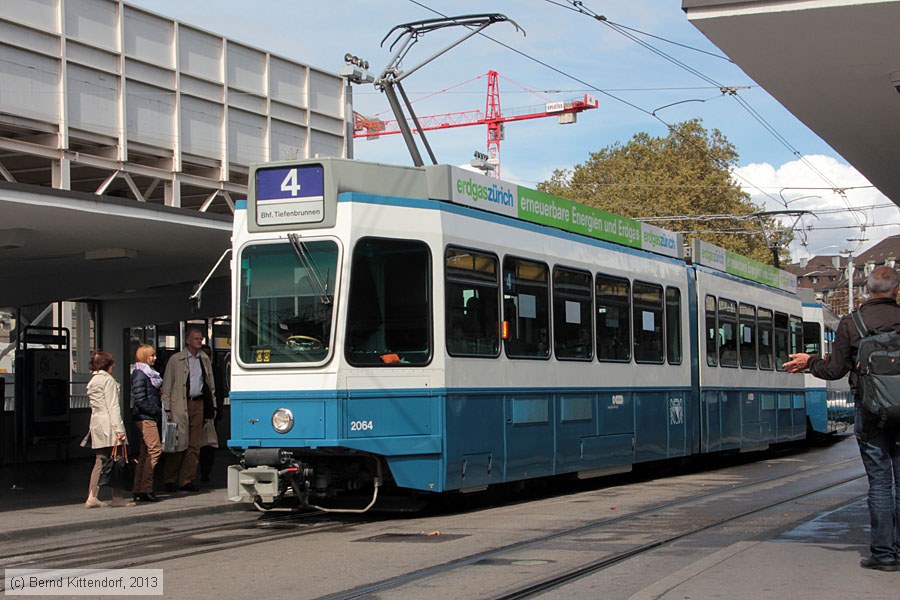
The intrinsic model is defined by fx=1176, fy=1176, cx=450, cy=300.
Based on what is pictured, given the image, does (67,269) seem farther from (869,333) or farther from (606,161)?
(606,161)

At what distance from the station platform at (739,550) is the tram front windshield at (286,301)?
2.42 meters

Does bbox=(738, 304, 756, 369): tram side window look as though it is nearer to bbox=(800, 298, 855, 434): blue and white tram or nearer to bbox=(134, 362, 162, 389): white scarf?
bbox=(800, 298, 855, 434): blue and white tram

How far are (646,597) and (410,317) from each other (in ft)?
16.0

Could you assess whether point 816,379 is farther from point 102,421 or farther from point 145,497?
point 102,421

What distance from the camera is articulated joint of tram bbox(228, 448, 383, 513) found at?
35.2 ft

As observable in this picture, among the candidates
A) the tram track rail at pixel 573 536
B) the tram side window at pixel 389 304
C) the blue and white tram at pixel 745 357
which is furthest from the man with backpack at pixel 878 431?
the blue and white tram at pixel 745 357

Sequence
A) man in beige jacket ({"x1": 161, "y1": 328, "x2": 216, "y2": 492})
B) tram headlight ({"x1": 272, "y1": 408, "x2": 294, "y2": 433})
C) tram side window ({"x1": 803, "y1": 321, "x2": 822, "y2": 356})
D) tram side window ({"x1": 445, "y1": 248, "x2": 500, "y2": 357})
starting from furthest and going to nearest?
tram side window ({"x1": 803, "y1": 321, "x2": 822, "y2": 356}) < man in beige jacket ({"x1": 161, "y1": 328, "x2": 216, "y2": 492}) < tram side window ({"x1": 445, "y1": 248, "x2": 500, "y2": 357}) < tram headlight ({"x1": 272, "y1": 408, "x2": 294, "y2": 433})

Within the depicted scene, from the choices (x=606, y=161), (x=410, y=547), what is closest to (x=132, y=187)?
(x=410, y=547)

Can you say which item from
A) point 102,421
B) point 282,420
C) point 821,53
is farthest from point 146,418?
point 821,53

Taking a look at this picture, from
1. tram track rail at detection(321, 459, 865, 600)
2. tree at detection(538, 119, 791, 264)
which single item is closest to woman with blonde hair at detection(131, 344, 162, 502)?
tram track rail at detection(321, 459, 865, 600)

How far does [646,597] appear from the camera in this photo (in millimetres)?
6766

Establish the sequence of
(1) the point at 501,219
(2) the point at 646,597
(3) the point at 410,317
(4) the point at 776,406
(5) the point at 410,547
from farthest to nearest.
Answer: (4) the point at 776,406
(1) the point at 501,219
(3) the point at 410,317
(5) the point at 410,547
(2) the point at 646,597

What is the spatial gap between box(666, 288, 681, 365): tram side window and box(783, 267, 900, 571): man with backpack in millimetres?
8896

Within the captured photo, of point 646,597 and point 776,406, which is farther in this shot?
point 776,406
